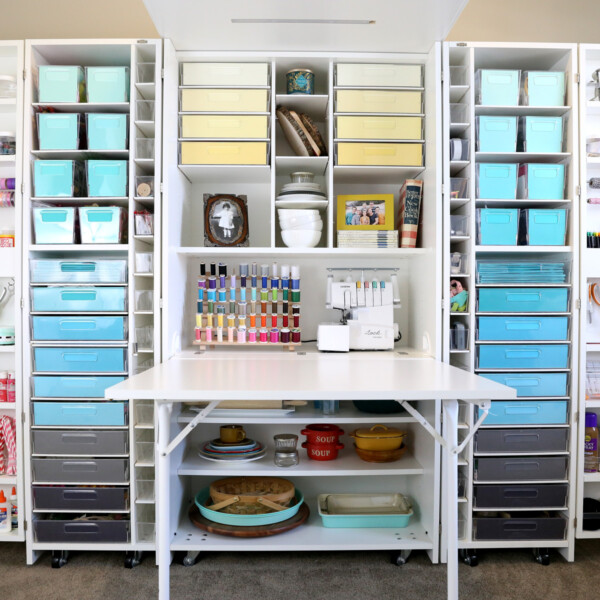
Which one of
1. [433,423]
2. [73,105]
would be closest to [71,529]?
[433,423]

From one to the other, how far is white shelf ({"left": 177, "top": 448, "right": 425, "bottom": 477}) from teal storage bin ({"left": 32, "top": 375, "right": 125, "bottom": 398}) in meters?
0.56

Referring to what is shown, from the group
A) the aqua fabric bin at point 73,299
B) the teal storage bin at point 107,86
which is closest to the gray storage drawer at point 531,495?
the aqua fabric bin at point 73,299

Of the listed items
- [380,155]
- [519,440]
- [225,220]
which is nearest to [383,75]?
[380,155]

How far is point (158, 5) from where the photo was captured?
247 cm

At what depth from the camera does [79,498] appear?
2777mm

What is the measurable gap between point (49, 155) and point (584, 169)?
259cm

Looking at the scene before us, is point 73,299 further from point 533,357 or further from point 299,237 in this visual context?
point 533,357

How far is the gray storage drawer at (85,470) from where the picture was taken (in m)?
2.77

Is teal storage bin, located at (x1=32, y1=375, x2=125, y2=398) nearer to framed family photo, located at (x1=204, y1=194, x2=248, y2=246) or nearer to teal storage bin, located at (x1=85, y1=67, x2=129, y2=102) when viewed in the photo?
framed family photo, located at (x1=204, y1=194, x2=248, y2=246)

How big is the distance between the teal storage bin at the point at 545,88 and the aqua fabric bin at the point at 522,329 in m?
1.05

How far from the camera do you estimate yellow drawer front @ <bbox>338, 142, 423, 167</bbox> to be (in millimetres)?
2930

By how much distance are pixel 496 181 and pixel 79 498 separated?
8.23 ft

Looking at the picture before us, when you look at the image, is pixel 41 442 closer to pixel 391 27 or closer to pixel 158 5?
pixel 158 5

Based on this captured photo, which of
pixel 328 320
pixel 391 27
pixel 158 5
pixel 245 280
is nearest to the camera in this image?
pixel 158 5
